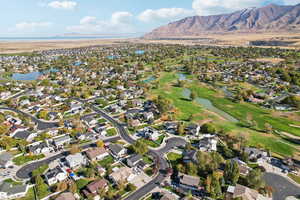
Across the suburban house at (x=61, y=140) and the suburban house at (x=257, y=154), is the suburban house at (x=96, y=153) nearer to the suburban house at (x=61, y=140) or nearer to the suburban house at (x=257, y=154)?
the suburban house at (x=61, y=140)

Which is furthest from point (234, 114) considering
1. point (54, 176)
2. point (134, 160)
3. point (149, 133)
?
point (54, 176)

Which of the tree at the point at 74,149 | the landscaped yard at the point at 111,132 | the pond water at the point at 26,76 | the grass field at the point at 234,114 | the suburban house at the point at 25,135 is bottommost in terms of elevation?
the grass field at the point at 234,114

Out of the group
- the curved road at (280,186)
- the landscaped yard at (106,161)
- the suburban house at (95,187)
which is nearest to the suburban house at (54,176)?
the suburban house at (95,187)

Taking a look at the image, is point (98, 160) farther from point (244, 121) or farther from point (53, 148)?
point (244, 121)

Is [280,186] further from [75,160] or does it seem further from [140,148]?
[75,160]

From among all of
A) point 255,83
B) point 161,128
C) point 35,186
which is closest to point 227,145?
point 161,128

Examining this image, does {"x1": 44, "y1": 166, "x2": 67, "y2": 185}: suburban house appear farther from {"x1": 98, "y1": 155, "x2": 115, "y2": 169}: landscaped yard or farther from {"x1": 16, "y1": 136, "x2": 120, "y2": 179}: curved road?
{"x1": 98, "y1": 155, "x2": 115, "y2": 169}: landscaped yard
